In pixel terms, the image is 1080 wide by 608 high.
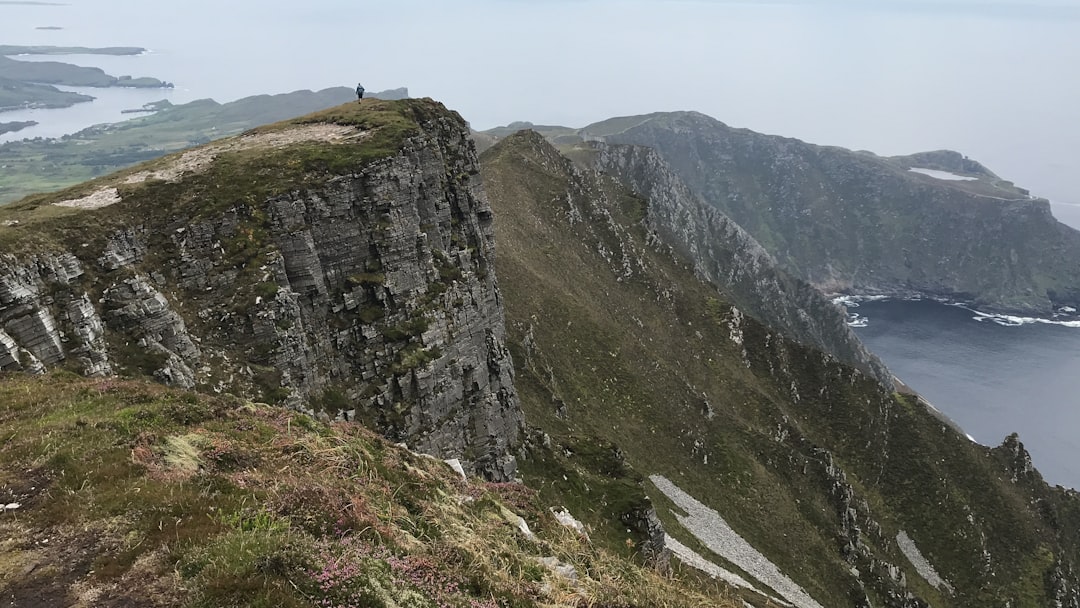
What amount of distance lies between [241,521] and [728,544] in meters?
69.5

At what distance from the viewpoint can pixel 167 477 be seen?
1469 cm

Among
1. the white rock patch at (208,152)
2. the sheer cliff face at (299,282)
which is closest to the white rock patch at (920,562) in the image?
the sheer cliff face at (299,282)

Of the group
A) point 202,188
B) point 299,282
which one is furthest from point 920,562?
point 202,188

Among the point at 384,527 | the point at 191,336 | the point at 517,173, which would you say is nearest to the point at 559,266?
the point at 517,173

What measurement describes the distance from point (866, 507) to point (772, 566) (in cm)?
3423

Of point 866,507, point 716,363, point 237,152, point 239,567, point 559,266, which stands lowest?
point 866,507

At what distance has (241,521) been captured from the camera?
1320 cm

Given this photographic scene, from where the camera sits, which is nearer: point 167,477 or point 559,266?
point 167,477

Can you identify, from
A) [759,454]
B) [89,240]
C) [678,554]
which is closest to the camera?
[89,240]

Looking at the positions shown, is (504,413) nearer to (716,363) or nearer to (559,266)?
(559,266)

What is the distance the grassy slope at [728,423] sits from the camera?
76.3 m

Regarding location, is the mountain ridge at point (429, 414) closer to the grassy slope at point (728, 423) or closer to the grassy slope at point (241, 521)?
the grassy slope at point (241, 521)

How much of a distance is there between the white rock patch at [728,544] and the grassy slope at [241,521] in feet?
176

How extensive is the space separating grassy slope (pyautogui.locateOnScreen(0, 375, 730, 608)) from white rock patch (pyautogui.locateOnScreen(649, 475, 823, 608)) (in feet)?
176
